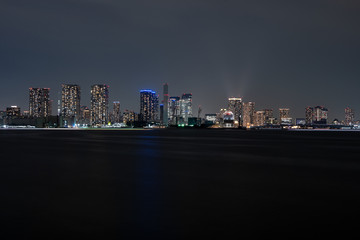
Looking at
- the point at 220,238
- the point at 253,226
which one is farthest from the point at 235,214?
the point at 220,238

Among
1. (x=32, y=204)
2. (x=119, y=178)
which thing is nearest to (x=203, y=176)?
(x=119, y=178)

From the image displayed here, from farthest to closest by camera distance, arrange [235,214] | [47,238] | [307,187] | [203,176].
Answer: [203,176], [307,187], [235,214], [47,238]

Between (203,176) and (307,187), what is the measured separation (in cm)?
697

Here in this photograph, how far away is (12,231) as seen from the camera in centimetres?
1081

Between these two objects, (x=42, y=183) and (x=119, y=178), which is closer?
(x=42, y=183)

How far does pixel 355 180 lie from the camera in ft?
72.1

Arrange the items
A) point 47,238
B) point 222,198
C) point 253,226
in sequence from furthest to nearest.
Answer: point 222,198, point 253,226, point 47,238

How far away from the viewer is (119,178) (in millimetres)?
22578

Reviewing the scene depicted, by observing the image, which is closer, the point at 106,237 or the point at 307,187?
the point at 106,237

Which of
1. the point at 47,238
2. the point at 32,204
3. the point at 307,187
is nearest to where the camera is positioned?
the point at 47,238

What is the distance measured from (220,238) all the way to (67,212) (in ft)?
20.4

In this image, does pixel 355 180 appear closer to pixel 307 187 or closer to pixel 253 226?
pixel 307 187

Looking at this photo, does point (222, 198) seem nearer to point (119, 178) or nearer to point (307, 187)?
point (307, 187)

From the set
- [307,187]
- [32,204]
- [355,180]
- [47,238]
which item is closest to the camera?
[47,238]
